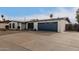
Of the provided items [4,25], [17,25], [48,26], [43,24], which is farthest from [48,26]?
[4,25]

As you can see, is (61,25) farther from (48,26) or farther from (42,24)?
(42,24)

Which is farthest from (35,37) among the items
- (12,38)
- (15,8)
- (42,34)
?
(15,8)

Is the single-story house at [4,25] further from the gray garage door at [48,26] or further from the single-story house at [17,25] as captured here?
the gray garage door at [48,26]

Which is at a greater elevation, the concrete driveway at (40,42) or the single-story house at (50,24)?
the single-story house at (50,24)

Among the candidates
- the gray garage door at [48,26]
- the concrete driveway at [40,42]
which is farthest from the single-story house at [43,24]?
the concrete driveway at [40,42]

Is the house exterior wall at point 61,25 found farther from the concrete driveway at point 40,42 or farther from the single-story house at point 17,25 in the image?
the single-story house at point 17,25

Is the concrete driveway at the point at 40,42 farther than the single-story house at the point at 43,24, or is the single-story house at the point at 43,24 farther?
the single-story house at the point at 43,24

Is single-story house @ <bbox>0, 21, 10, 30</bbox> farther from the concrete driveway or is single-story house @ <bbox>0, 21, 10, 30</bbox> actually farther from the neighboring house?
the concrete driveway
